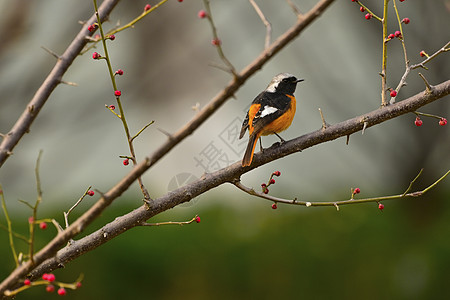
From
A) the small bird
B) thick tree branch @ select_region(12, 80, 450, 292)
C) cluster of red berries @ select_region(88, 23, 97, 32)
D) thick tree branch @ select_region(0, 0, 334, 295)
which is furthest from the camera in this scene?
the small bird

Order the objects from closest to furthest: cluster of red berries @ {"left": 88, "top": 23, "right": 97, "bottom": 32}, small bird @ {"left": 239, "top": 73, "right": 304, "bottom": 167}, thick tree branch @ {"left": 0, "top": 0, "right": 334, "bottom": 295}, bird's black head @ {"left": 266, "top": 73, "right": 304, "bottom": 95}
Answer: thick tree branch @ {"left": 0, "top": 0, "right": 334, "bottom": 295}, cluster of red berries @ {"left": 88, "top": 23, "right": 97, "bottom": 32}, small bird @ {"left": 239, "top": 73, "right": 304, "bottom": 167}, bird's black head @ {"left": 266, "top": 73, "right": 304, "bottom": 95}

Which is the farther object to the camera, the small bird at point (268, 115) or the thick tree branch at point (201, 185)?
the small bird at point (268, 115)

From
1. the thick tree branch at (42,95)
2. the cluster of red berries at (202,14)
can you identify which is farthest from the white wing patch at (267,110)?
the cluster of red berries at (202,14)

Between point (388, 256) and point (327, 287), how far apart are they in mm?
535

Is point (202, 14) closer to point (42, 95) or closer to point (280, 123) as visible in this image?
point (42, 95)

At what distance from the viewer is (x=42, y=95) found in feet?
6.53

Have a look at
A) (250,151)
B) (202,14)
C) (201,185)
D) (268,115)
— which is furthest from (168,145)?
(268,115)

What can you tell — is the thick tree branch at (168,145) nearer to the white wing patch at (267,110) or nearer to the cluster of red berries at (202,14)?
the cluster of red berries at (202,14)

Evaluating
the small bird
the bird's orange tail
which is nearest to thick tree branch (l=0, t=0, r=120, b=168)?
the bird's orange tail

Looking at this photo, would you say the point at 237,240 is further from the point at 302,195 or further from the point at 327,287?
the point at 302,195

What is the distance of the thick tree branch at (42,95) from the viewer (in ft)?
6.28

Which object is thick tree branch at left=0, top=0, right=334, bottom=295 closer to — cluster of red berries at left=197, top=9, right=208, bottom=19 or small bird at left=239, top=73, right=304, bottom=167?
cluster of red berries at left=197, top=9, right=208, bottom=19

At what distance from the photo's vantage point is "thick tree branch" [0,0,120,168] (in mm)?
1915

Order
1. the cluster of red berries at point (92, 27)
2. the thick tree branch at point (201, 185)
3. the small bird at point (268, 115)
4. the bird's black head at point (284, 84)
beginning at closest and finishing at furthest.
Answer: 1. the thick tree branch at point (201, 185)
2. the cluster of red berries at point (92, 27)
3. the small bird at point (268, 115)
4. the bird's black head at point (284, 84)
